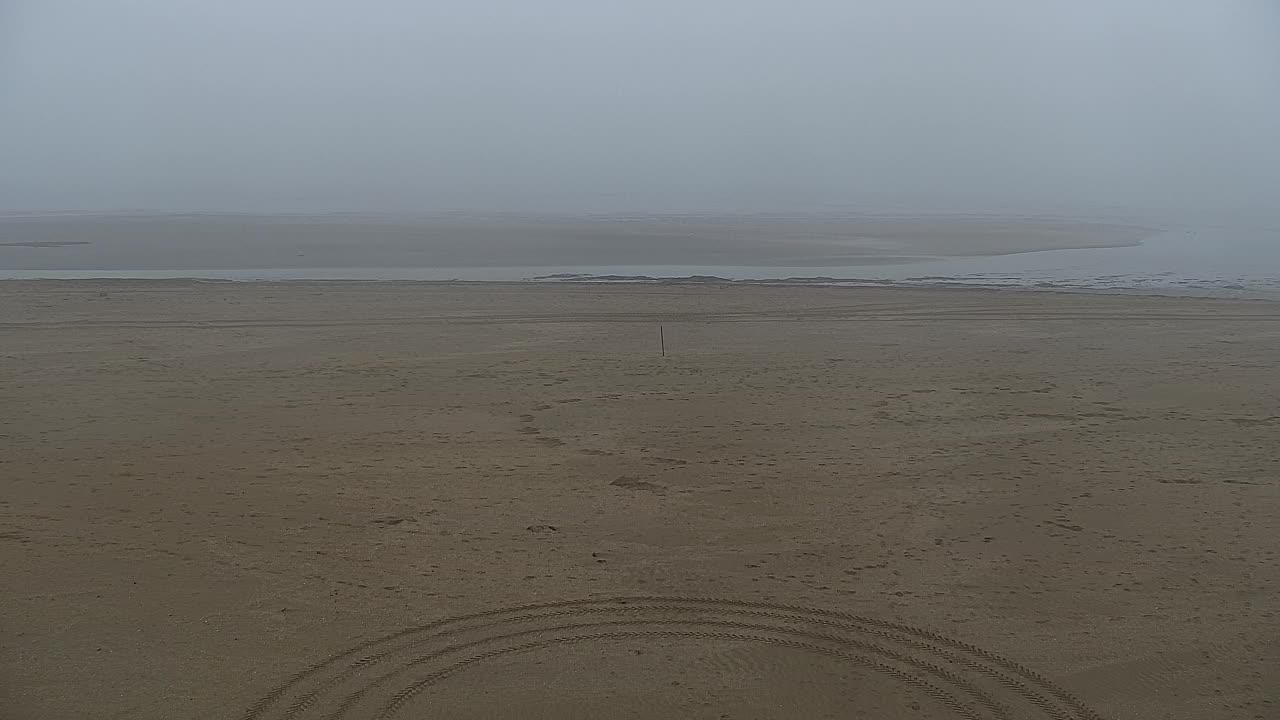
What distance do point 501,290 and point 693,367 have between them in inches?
404

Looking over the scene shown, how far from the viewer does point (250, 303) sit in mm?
21234

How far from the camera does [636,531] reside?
8406 mm

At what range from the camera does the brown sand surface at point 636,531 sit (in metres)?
6.05

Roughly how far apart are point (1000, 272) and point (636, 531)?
2398 centimetres

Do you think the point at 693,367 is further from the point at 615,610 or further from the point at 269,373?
the point at 615,610

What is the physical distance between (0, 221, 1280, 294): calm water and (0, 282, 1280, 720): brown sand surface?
34.0 feet

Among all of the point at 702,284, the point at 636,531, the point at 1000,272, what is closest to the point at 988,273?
the point at 1000,272

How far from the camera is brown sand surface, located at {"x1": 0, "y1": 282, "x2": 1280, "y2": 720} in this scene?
6.05 meters

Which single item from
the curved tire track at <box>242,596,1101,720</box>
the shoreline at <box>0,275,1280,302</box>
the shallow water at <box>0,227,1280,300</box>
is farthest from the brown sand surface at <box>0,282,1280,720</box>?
the shallow water at <box>0,227,1280,300</box>

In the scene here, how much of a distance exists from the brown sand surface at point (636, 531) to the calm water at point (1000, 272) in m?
10.4

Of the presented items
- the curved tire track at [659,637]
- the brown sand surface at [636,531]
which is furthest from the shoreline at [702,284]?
the curved tire track at [659,637]

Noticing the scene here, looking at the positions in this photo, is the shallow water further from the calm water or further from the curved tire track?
the curved tire track

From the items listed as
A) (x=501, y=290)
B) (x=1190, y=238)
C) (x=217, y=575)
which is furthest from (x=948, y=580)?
(x=1190, y=238)

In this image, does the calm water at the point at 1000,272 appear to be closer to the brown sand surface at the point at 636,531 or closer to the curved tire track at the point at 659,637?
the brown sand surface at the point at 636,531
